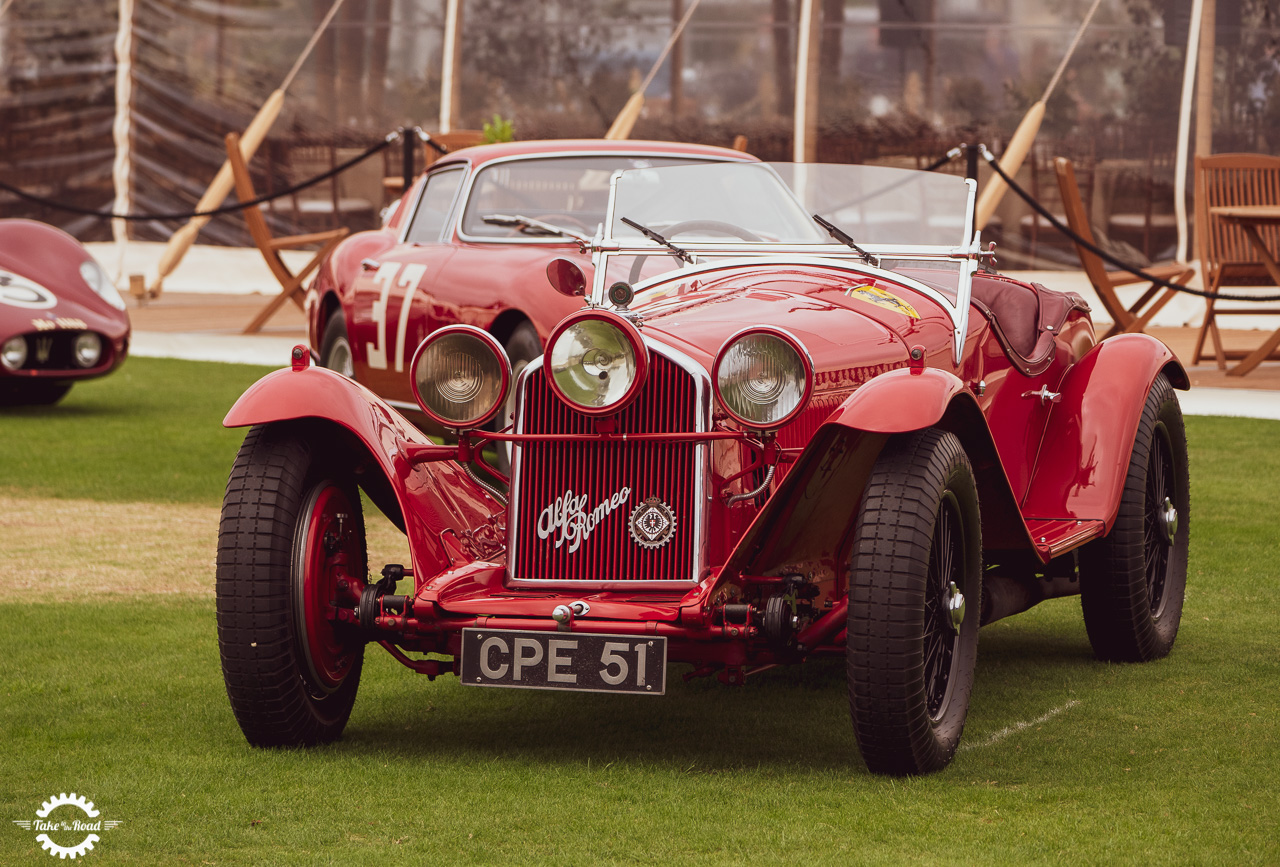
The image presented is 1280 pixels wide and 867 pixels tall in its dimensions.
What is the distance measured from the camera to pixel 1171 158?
581 inches

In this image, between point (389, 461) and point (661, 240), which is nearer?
point (389, 461)

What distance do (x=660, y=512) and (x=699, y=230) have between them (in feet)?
5.25

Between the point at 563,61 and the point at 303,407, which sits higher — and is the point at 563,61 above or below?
above

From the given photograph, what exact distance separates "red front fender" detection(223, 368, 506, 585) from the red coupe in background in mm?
5675

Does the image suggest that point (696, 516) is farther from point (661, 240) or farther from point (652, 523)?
point (661, 240)

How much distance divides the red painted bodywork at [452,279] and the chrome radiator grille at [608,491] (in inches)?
121

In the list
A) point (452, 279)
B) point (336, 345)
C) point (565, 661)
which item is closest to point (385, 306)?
point (452, 279)

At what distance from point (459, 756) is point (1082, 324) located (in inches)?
99.1

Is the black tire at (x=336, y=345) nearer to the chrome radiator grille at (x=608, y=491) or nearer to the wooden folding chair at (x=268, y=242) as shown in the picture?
the wooden folding chair at (x=268, y=242)

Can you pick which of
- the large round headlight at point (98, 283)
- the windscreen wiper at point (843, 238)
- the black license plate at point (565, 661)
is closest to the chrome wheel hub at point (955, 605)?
the black license plate at point (565, 661)

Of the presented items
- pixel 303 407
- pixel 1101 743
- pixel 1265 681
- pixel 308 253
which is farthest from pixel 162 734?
pixel 308 253

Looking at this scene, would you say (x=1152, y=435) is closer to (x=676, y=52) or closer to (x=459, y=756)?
(x=459, y=756)

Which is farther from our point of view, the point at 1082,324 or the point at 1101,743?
the point at 1082,324

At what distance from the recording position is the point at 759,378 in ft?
11.8
